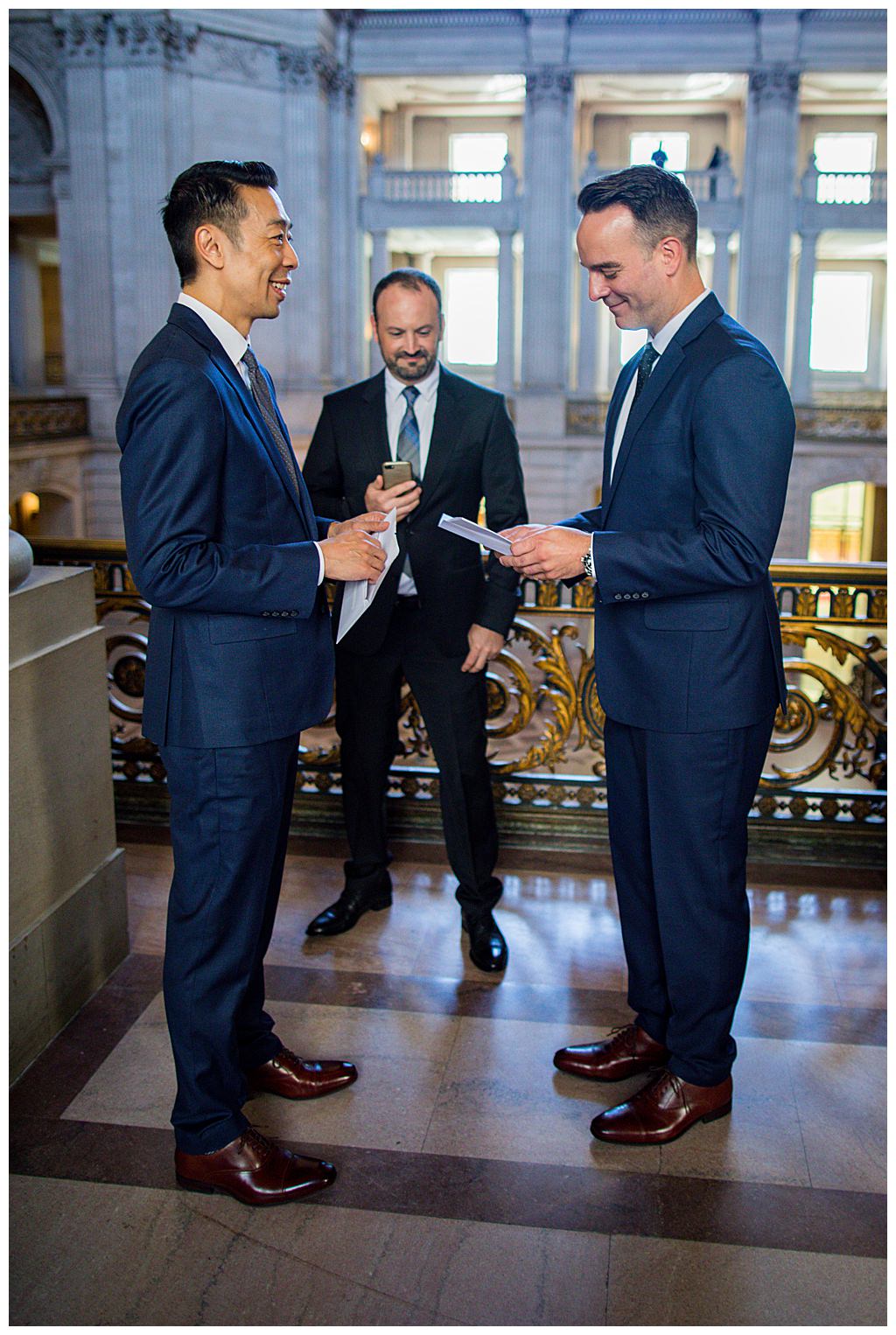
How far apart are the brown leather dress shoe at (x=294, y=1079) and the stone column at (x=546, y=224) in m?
20.5

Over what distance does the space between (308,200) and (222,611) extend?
20110mm

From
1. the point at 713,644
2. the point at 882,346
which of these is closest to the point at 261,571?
the point at 713,644

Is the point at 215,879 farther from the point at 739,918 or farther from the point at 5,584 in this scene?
the point at 739,918

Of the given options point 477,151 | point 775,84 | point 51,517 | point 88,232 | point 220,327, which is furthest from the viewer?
point 477,151

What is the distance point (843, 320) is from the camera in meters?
26.4

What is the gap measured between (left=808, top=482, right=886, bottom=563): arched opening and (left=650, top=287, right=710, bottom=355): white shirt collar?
22591 mm

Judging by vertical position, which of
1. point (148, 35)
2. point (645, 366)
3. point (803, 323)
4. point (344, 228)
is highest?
point (148, 35)

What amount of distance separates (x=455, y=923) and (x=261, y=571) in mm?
1984

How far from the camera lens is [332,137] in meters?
21.5

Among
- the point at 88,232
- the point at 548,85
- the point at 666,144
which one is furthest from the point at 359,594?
the point at 666,144

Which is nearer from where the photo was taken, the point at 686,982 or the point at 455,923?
the point at 686,982

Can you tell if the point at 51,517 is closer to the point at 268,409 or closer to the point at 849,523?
the point at 849,523

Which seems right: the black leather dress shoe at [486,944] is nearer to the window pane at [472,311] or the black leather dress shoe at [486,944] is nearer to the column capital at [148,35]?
the column capital at [148,35]

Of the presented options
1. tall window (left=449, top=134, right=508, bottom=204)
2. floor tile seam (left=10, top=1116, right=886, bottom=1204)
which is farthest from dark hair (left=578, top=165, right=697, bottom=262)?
tall window (left=449, top=134, right=508, bottom=204)
